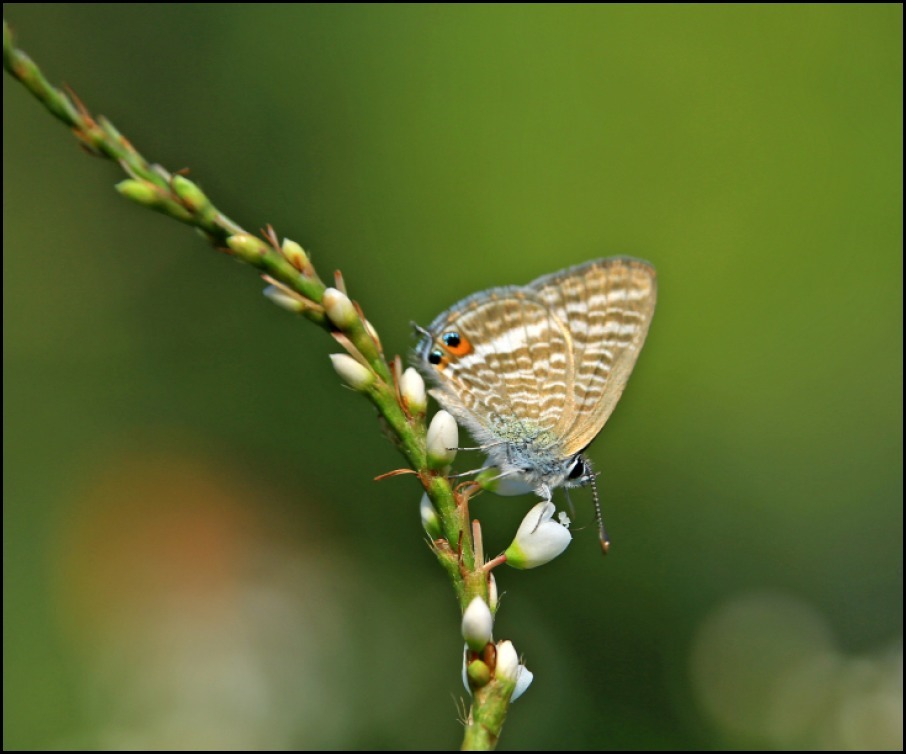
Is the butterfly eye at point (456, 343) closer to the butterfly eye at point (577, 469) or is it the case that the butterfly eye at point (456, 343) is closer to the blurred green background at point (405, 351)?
the butterfly eye at point (577, 469)

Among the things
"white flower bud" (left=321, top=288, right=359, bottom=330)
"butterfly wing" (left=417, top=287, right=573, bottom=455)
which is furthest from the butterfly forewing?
"white flower bud" (left=321, top=288, right=359, bottom=330)

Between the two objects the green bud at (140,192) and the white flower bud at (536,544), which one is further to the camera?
the white flower bud at (536,544)

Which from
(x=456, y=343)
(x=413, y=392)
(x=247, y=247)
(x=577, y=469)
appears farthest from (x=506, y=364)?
(x=247, y=247)

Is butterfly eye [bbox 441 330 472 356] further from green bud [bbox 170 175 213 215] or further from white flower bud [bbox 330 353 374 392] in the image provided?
green bud [bbox 170 175 213 215]

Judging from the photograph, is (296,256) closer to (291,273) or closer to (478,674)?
(291,273)

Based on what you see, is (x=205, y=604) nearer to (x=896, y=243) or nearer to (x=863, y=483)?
(x=863, y=483)

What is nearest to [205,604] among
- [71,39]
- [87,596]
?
[87,596]

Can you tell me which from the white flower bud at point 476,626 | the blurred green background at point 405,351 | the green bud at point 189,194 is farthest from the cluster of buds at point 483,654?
the blurred green background at point 405,351
